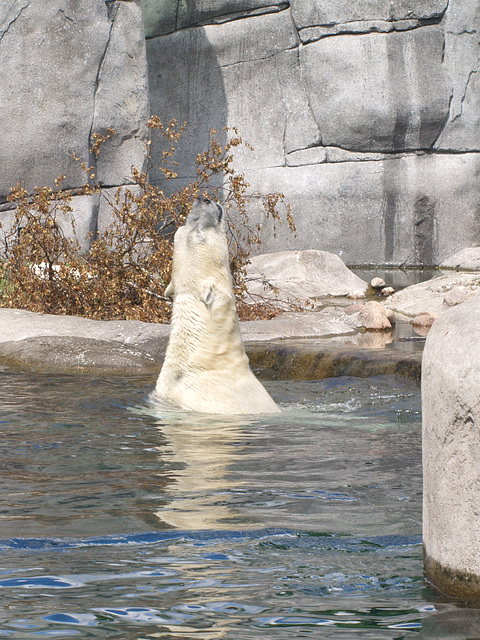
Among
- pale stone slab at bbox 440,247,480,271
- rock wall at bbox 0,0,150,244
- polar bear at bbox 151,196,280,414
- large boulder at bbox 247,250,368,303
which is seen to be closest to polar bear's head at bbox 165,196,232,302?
polar bear at bbox 151,196,280,414

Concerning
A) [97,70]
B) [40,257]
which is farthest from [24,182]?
[40,257]

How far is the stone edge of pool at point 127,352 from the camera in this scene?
6184 millimetres

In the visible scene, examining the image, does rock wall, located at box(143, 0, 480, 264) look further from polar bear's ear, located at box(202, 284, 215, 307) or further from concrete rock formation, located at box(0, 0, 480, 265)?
polar bear's ear, located at box(202, 284, 215, 307)

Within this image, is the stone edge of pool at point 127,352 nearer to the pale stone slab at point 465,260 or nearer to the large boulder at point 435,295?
the large boulder at point 435,295

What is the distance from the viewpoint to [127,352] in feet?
21.2

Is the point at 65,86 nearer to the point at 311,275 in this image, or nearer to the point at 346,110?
the point at 311,275

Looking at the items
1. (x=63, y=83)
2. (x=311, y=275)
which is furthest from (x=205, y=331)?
(x=63, y=83)

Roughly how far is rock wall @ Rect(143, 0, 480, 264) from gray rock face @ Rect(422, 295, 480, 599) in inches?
487

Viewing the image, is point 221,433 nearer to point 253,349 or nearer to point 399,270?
point 253,349

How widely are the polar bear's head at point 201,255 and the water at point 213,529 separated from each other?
0.69 m

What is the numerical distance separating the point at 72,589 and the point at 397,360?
14.0 ft

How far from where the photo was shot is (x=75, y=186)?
12.5 m

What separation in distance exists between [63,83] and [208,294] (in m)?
8.63

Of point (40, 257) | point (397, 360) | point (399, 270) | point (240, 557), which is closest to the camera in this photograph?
point (240, 557)
